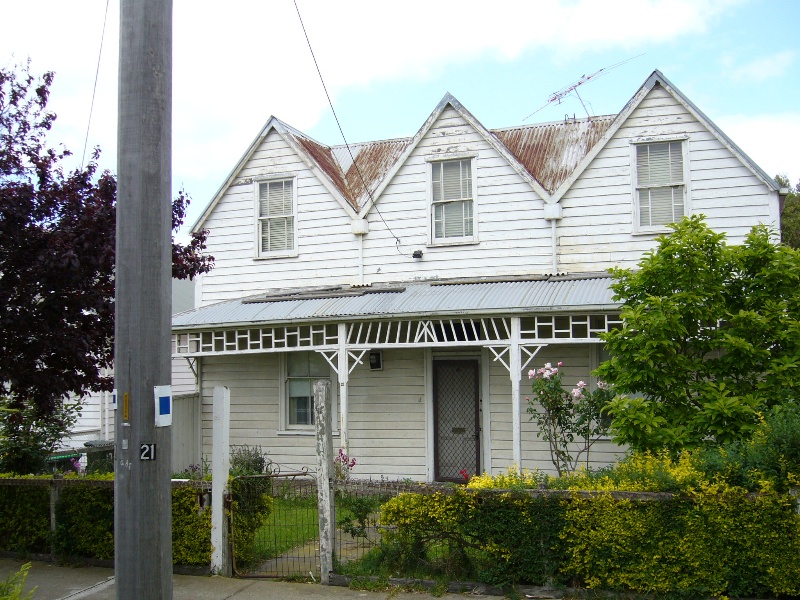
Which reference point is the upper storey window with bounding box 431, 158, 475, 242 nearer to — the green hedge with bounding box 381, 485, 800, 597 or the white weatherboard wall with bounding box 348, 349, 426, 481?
the white weatherboard wall with bounding box 348, 349, 426, 481

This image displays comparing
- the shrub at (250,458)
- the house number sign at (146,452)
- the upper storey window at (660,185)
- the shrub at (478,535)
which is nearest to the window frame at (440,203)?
the upper storey window at (660,185)

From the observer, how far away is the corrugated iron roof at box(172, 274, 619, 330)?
1199cm

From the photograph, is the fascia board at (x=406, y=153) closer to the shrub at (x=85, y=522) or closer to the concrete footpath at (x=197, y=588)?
the shrub at (x=85, y=522)

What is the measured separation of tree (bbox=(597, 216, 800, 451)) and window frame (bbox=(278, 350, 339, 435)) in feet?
23.5

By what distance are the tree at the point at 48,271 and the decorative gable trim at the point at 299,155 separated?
710 centimetres

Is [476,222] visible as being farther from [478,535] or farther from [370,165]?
[478,535]

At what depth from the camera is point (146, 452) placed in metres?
4.80

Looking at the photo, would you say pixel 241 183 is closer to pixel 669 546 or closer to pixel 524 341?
pixel 524 341

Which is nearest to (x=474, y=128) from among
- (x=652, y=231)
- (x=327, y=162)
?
(x=327, y=162)

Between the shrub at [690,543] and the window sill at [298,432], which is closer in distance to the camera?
the shrub at [690,543]

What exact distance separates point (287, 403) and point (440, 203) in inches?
205

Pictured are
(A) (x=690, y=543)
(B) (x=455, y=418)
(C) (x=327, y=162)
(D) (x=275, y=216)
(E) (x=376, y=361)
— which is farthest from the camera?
(C) (x=327, y=162)

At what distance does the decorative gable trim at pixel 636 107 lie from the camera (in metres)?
13.0

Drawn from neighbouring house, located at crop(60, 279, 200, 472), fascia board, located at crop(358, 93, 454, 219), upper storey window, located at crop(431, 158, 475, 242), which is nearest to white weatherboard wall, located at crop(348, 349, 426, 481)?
upper storey window, located at crop(431, 158, 475, 242)
